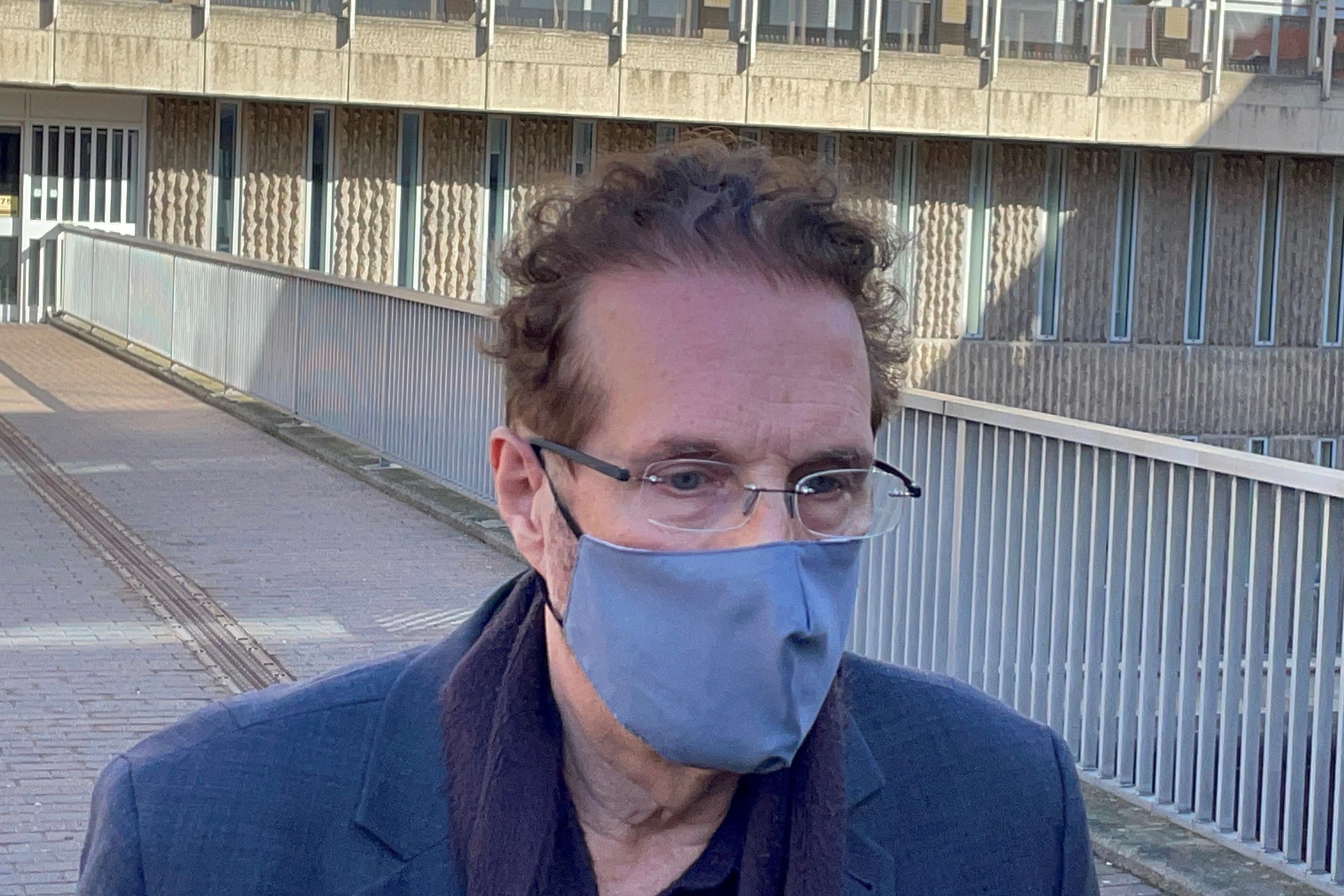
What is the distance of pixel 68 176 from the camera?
25.1 m

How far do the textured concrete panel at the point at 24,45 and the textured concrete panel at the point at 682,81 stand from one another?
717 cm

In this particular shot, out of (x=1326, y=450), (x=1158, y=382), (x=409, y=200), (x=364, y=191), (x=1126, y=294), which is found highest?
(x=364, y=191)

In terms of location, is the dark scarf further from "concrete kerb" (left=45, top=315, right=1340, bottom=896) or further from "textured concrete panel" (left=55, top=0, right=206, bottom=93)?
"textured concrete panel" (left=55, top=0, right=206, bottom=93)

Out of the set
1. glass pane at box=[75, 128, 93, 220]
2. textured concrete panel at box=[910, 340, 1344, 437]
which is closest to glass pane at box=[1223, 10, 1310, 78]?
textured concrete panel at box=[910, 340, 1344, 437]

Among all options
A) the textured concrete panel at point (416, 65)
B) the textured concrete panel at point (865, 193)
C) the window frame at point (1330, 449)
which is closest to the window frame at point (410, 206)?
the textured concrete panel at point (416, 65)

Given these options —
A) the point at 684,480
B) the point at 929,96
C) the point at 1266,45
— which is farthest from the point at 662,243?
the point at 1266,45

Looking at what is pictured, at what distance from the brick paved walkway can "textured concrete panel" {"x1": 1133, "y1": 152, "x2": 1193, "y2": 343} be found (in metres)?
17.9

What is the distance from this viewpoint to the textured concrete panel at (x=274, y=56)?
23.5m

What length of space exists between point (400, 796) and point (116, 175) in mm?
24698

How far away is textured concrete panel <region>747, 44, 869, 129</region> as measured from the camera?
25688mm

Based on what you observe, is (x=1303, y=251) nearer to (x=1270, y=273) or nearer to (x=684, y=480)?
(x=1270, y=273)

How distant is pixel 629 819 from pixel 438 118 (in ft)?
82.3

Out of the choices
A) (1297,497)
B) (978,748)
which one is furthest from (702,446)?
(1297,497)

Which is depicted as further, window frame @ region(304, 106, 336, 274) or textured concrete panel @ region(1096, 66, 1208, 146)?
textured concrete panel @ region(1096, 66, 1208, 146)
